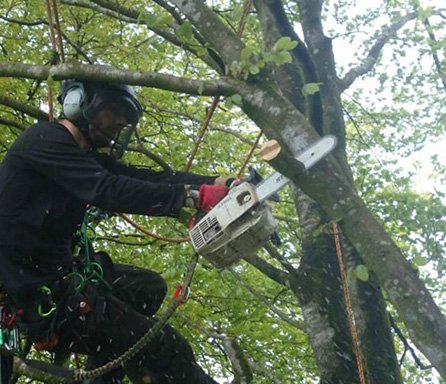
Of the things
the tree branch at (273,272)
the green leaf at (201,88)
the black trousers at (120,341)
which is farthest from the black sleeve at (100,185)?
the tree branch at (273,272)

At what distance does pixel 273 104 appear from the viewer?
313 cm

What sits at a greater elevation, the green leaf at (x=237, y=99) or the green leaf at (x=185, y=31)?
the green leaf at (x=185, y=31)

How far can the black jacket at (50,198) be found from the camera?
320cm

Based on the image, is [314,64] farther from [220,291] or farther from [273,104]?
[220,291]

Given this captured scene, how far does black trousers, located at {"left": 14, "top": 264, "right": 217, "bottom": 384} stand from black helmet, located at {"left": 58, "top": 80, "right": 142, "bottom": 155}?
2.77ft

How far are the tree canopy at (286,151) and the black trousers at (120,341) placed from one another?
0.28 metres

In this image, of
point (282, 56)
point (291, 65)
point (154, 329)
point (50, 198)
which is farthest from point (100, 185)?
point (291, 65)

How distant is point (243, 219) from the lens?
10.1ft

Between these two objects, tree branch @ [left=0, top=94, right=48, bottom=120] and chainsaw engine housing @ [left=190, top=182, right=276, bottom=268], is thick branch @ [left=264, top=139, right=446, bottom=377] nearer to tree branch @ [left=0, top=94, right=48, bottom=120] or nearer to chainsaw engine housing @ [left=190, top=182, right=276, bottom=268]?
chainsaw engine housing @ [left=190, top=182, right=276, bottom=268]

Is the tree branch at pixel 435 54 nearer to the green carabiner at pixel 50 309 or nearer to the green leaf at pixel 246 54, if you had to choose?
the green leaf at pixel 246 54

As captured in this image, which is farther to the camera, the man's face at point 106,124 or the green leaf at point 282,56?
the man's face at point 106,124

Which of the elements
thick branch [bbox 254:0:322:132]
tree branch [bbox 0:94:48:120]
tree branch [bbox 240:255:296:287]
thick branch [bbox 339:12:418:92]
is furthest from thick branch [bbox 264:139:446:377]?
thick branch [bbox 339:12:418:92]

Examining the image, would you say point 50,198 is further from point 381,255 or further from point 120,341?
point 381,255

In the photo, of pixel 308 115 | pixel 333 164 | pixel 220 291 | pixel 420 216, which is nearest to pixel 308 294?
pixel 308 115
